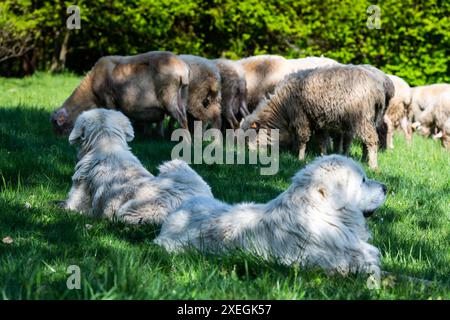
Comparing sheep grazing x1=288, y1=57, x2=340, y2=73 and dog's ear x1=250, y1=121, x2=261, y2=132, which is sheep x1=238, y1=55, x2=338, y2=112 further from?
dog's ear x1=250, y1=121, x2=261, y2=132

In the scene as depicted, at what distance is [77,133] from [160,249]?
94.8 inches

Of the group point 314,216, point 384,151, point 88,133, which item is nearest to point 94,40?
point 384,151

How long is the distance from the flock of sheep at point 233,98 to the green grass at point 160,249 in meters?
0.58

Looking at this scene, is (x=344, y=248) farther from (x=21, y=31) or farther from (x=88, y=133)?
(x=21, y=31)

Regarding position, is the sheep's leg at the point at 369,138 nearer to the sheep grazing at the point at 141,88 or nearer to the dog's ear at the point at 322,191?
the sheep grazing at the point at 141,88

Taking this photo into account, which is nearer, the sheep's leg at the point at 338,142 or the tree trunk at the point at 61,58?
the sheep's leg at the point at 338,142

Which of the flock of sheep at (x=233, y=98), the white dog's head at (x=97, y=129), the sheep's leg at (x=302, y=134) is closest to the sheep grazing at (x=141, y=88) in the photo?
the flock of sheep at (x=233, y=98)

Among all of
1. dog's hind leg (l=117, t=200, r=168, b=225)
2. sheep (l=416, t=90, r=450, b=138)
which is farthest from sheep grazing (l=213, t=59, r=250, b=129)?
dog's hind leg (l=117, t=200, r=168, b=225)

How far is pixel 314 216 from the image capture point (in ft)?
15.5

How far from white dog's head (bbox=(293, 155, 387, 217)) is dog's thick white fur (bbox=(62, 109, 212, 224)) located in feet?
5.29

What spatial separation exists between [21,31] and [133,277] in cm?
1737

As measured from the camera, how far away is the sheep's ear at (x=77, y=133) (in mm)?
7051

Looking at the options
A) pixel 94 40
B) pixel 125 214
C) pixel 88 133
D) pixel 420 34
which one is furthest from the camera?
pixel 94 40

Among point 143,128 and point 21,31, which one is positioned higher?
point 21,31
